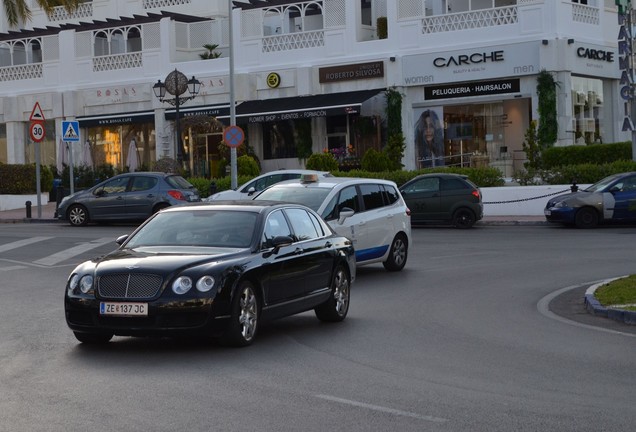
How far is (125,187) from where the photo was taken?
1316 inches

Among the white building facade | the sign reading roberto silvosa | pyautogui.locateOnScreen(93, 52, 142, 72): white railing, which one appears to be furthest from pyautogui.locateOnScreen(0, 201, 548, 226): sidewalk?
the sign reading roberto silvosa

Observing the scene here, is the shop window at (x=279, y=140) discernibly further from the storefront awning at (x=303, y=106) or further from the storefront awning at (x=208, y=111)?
the storefront awning at (x=208, y=111)

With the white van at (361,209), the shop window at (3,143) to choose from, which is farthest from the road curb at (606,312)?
the shop window at (3,143)

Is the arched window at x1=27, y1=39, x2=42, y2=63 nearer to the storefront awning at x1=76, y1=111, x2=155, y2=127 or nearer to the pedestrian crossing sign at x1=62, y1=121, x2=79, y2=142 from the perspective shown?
the storefront awning at x1=76, y1=111, x2=155, y2=127

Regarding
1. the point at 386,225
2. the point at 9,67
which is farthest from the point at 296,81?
the point at 386,225

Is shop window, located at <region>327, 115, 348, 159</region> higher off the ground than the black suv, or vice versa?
shop window, located at <region>327, 115, 348, 159</region>

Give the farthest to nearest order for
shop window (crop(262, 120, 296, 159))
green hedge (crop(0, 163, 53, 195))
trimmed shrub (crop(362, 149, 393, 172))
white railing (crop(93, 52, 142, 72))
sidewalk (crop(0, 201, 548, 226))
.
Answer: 1. white railing (crop(93, 52, 142, 72))
2. shop window (crop(262, 120, 296, 159))
3. green hedge (crop(0, 163, 53, 195))
4. trimmed shrub (crop(362, 149, 393, 172))
5. sidewalk (crop(0, 201, 548, 226))

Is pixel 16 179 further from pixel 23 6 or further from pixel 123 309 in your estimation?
pixel 123 309

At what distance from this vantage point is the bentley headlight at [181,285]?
36.2 ft

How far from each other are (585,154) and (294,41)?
621 inches

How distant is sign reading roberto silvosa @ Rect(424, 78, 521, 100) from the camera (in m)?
44.8

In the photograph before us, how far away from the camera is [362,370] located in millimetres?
10312

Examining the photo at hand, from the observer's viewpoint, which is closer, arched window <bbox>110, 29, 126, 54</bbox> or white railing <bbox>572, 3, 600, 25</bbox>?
white railing <bbox>572, 3, 600, 25</bbox>

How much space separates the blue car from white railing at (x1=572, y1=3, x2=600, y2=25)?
52.1 feet
